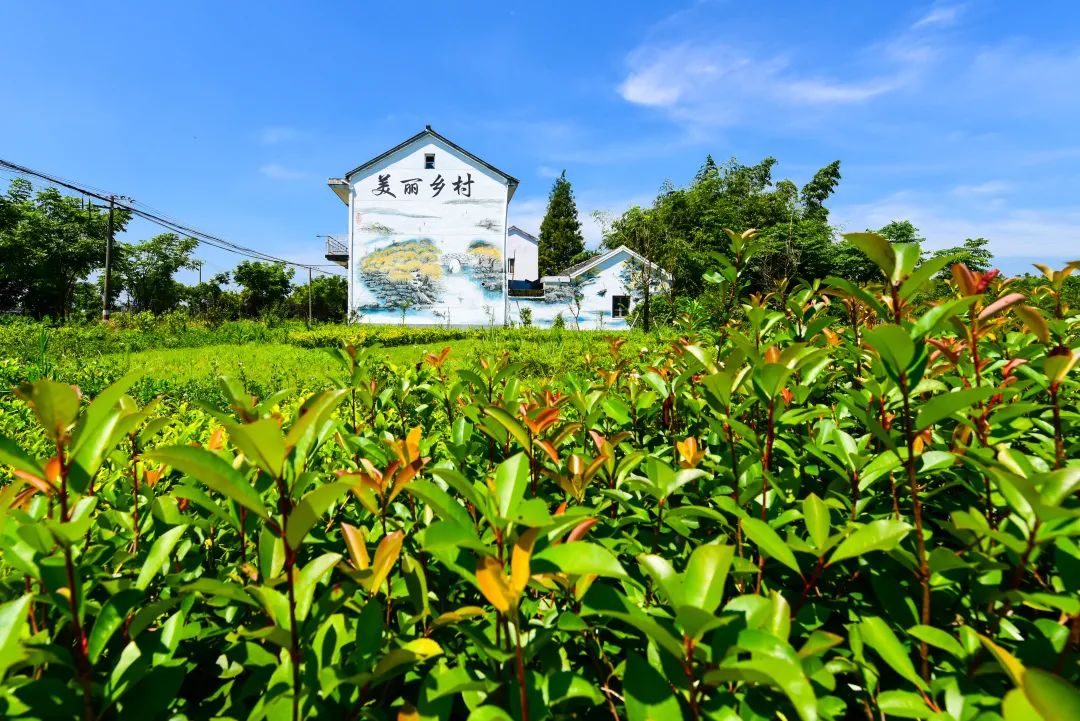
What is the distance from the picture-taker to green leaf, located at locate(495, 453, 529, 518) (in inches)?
26.8

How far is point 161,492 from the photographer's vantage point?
1.37m

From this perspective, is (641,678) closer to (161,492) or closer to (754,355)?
(754,355)

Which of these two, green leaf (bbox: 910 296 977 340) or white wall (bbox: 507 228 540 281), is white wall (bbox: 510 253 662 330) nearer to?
white wall (bbox: 507 228 540 281)

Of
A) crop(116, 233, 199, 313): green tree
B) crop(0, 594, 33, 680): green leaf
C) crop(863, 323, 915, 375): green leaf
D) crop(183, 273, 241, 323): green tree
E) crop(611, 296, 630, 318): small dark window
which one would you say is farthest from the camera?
crop(183, 273, 241, 323): green tree

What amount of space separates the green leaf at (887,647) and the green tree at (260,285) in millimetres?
42847

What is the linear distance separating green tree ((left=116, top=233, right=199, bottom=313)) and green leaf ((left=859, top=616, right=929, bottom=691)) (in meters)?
39.9

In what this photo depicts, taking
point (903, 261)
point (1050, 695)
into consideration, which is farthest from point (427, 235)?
point (1050, 695)

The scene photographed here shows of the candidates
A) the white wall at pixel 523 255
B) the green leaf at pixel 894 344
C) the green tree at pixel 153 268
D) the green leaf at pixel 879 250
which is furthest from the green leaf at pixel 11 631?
the green tree at pixel 153 268

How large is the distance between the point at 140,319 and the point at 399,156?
11555 millimetres

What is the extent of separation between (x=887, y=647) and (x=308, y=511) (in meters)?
0.75

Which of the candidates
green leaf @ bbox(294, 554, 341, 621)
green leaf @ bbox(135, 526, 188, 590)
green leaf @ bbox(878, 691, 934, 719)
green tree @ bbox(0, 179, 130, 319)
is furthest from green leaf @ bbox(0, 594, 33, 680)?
green tree @ bbox(0, 179, 130, 319)

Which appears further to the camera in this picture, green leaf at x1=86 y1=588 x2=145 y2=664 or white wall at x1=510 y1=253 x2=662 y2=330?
white wall at x1=510 y1=253 x2=662 y2=330

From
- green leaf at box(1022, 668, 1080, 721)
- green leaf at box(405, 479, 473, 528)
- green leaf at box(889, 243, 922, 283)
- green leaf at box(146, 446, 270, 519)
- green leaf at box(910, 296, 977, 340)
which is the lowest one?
green leaf at box(1022, 668, 1080, 721)

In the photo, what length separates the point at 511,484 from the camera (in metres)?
0.71
